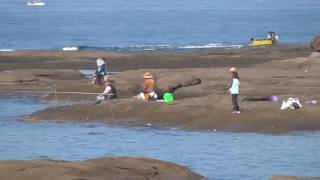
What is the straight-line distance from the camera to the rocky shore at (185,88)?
31.4 meters

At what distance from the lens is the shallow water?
24.5 meters

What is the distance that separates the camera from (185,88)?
138 ft

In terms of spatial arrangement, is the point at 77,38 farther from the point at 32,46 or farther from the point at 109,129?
the point at 109,129

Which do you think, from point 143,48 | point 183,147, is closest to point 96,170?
point 183,147

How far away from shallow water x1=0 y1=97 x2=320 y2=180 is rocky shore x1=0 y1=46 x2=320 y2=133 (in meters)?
1.04

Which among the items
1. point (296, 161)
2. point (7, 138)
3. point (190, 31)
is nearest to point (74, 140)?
point (7, 138)

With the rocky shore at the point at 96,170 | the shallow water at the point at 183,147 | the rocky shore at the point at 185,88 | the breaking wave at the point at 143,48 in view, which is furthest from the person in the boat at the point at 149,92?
the breaking wave at the point at 143,48

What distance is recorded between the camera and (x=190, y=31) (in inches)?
4525

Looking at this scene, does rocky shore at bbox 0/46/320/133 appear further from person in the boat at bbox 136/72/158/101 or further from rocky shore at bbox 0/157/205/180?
rocky shore at bbox 0/157/205/180

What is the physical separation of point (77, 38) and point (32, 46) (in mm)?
12303

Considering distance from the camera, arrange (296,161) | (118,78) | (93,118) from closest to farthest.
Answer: (296,161) < (93,118) < (118,78)

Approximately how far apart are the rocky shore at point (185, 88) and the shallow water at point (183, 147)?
1040 mm

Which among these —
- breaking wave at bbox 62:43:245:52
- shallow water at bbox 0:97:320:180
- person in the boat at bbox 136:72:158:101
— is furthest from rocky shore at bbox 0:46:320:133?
breaking wave at bbox 62:43:245:52

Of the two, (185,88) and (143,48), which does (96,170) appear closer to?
(185,88)
